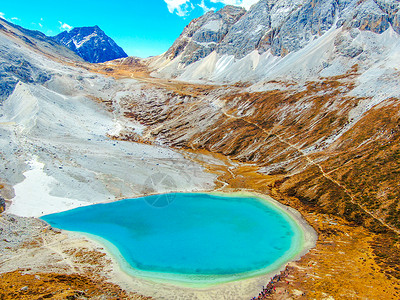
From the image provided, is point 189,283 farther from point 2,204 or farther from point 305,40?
point 305,40

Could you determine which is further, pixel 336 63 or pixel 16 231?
pixel 336 63

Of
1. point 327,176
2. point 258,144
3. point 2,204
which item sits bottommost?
point 327,176

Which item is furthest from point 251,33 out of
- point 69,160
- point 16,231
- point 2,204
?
point 16,231

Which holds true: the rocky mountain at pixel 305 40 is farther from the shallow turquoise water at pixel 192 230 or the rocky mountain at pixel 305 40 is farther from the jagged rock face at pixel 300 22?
the shallow turquoise water at pixel 192 230

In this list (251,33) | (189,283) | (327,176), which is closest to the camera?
(189,283)

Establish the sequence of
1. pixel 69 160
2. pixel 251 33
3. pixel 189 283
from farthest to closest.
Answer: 1. pixel 251 33
2. pixel 69 160
3. pixel 189 283

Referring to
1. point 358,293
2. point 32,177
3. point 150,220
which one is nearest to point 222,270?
point 358,293

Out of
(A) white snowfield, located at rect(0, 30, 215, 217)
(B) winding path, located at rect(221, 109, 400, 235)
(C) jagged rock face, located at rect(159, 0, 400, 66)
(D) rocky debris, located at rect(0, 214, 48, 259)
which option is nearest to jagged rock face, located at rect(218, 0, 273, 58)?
(C) jagged rock face, located at rect(159, 0, 400, 66)

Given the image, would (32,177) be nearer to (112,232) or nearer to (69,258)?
(112,232)

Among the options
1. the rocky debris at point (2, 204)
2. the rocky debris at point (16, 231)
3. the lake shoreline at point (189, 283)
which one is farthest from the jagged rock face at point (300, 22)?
the rocky debris at point (2, 204)
